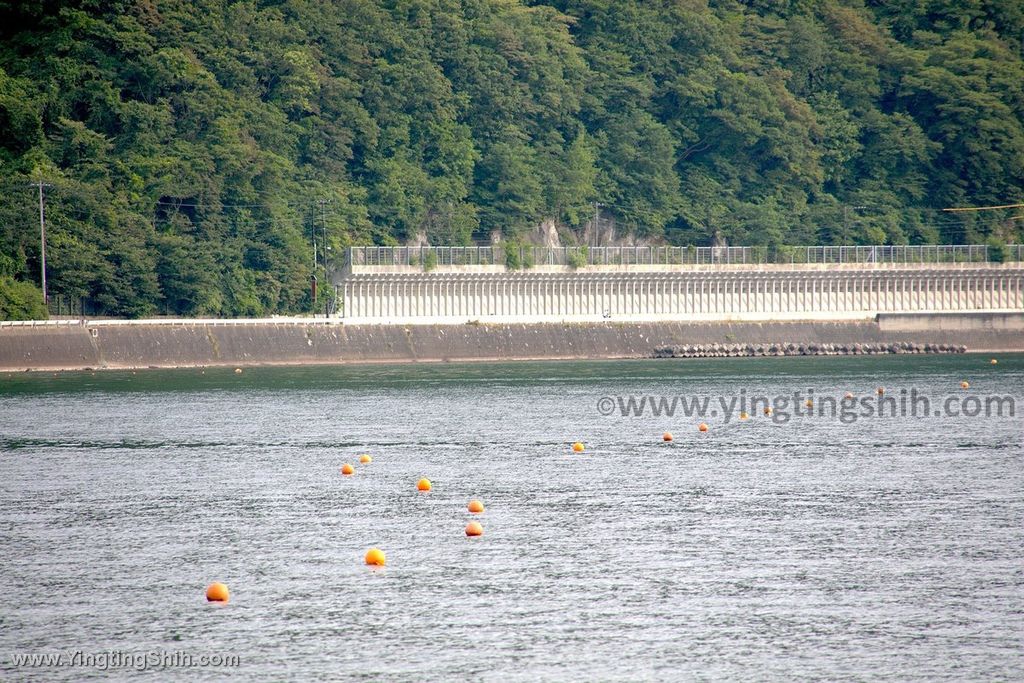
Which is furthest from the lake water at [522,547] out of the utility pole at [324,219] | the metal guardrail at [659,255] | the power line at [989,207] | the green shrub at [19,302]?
the power line at [989,207]

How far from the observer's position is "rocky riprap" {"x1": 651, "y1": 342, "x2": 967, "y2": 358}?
116 metres

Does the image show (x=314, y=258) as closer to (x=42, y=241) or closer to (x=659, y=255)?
(x=42, y=241)

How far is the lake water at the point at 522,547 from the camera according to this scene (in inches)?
909

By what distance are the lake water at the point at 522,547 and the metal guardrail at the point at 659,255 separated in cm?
6751

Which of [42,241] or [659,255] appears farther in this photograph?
[659,255]

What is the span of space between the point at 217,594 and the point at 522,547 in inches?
275

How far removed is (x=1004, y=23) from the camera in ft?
546

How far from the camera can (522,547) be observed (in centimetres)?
3067

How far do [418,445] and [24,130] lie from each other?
72739mm

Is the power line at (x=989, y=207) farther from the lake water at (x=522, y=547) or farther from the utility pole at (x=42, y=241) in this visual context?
the lake water at (x=522, y=547)

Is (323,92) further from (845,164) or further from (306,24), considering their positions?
(845,164)

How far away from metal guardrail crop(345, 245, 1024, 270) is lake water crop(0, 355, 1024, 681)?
67507mm

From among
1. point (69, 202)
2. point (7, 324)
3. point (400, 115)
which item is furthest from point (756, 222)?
point (7, 324)

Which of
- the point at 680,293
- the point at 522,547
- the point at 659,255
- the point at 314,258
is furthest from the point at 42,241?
the point at 522,547
